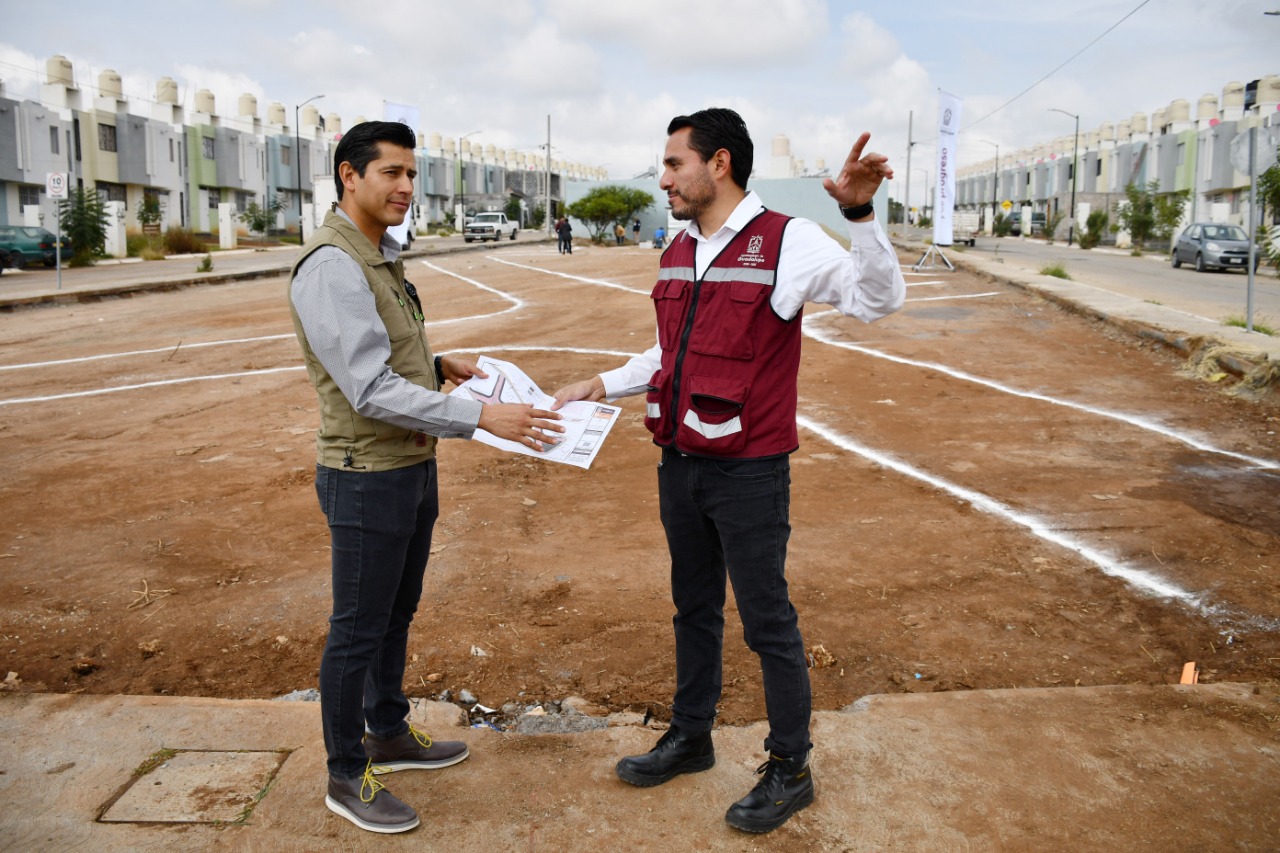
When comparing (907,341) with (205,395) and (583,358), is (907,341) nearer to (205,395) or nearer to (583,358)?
(583,358)

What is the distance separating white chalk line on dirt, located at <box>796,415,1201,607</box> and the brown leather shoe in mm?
3655

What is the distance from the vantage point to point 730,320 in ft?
9.56

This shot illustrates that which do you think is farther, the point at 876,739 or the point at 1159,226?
the point at 1159,226

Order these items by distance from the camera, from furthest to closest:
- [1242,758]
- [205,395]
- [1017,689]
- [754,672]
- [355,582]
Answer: [205,395] < [754,672] < [1017,689] < [1242,758] < [355,582]

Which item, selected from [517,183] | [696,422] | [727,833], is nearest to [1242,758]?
[727,833]

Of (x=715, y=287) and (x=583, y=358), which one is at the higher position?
(x=715, y=287)

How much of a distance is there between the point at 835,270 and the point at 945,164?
23.6 m

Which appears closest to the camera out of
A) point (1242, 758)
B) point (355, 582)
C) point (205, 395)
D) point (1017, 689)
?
point (355, 582)

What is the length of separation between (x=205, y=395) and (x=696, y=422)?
28.9 ft

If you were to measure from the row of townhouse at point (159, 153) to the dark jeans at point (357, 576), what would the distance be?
31865 mm

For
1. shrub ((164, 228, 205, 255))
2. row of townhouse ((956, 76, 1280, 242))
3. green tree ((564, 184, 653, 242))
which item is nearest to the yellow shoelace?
shrub ((164, 228, 205, 255))

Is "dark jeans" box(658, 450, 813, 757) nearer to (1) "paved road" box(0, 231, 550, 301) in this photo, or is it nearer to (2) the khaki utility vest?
(2) the khaki utility vest

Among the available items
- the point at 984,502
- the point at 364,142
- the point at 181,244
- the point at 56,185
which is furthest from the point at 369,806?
the point at 181,244

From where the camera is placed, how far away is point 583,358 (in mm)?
12055
